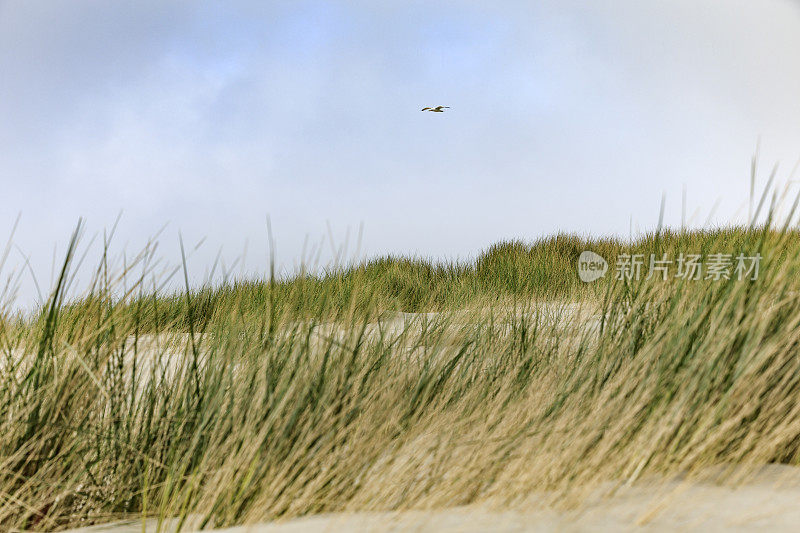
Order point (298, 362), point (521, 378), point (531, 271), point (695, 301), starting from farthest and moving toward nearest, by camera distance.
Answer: point (531, 271) < point (521, 378) < point (695, 301) < point (298, 362)

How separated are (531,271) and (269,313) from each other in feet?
20.7

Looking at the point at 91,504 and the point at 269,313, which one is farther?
the point at 269,313

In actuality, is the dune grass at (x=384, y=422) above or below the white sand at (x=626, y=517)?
above

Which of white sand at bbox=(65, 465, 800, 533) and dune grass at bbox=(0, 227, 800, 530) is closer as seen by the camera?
white sand at bbox=(65, 465, 800, 533)

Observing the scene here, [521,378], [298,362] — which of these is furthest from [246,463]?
[521,378]

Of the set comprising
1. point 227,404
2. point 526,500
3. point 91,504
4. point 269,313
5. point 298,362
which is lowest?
point 91,504

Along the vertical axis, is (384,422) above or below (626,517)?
above

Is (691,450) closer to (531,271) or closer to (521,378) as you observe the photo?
(521,378)

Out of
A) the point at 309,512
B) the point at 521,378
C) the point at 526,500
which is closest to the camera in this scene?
the point at 526,500

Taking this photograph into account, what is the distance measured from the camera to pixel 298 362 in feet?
6.21

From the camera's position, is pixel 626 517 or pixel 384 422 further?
pixel 384 422

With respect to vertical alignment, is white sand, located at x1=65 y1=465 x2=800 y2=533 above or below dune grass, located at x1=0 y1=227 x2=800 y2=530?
below

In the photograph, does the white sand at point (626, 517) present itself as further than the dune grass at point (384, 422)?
No

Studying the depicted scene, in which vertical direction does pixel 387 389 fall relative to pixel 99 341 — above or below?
below
